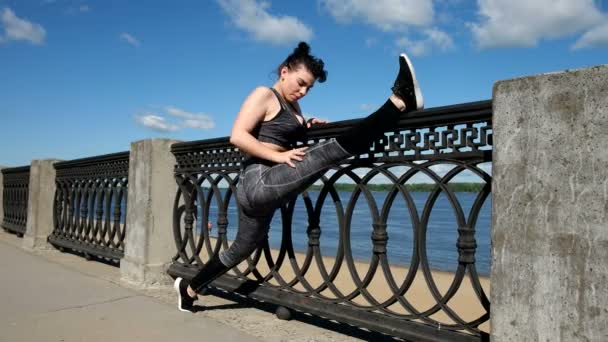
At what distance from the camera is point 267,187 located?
3129 mm

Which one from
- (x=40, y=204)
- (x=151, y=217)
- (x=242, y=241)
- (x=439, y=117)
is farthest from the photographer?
(x=40, y=204)

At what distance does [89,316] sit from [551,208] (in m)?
3.10

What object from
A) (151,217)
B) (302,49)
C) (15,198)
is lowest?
(151,217)

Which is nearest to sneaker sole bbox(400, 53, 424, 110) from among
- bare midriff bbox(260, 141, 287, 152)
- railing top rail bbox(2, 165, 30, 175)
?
bare midriff bbox(260, 141, 287, 152)

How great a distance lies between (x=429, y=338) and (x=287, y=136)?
1574 mm

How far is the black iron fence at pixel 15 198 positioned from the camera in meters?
8.92

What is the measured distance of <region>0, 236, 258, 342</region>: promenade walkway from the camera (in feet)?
10.2

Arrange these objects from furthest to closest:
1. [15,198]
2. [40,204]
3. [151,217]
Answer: [15,198] → [40,204] → [151,217]

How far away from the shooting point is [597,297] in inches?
78.3

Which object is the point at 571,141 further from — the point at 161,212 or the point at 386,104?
the point at 161,212

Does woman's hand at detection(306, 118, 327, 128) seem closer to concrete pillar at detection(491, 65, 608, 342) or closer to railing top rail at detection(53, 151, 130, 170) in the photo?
concrete pillar at detection(491, 65, 608, 342)

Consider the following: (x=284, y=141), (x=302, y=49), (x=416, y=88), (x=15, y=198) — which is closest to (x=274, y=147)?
(x=284, y=141)

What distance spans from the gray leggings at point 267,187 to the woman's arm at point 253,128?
6 cm

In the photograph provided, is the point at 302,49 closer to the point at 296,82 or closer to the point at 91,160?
the point at 296,82
